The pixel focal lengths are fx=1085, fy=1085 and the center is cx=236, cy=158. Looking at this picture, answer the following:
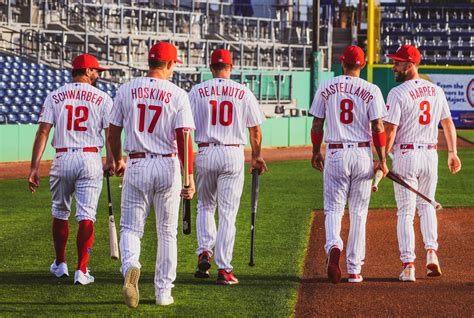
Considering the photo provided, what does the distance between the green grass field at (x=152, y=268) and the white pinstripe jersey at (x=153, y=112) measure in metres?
1.30

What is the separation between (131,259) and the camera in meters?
8.16

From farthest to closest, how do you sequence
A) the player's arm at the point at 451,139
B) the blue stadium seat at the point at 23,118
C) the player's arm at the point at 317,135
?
1. the blue stadium seat at the point at 23,118
2. the player's arm at the point at 451,139
3. the player's arm at the point at 317,135

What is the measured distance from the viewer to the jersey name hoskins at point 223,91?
9.48 m

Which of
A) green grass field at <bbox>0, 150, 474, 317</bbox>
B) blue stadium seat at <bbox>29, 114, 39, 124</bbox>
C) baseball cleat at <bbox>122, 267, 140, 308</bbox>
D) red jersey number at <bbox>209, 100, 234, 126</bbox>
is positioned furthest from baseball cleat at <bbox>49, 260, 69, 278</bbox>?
blue stadium seat at <bbox>29, 114, 39, 124</bbox>

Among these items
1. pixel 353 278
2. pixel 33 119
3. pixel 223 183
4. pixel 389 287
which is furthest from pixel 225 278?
pixel 33 119

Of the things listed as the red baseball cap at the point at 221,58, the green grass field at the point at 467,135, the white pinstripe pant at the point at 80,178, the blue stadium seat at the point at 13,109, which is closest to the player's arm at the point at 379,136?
the red baseball cap at the point at 221,58

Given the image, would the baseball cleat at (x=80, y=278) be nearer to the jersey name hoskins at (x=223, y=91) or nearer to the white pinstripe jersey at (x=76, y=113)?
the white pinstripe jersey at (x=76, y=113)

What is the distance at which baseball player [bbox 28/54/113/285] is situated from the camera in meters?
9.41

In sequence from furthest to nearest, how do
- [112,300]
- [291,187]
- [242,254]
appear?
[291,187], [242,254], [112,300]

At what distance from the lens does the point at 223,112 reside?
9.52m

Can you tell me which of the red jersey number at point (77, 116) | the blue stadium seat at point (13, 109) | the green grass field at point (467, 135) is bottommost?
the green grass field at point (467, 135)

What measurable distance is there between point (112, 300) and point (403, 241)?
2791 mm

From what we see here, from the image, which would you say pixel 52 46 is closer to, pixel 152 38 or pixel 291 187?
pixel 152 38

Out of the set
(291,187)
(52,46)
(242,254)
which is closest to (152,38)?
(52,46)
